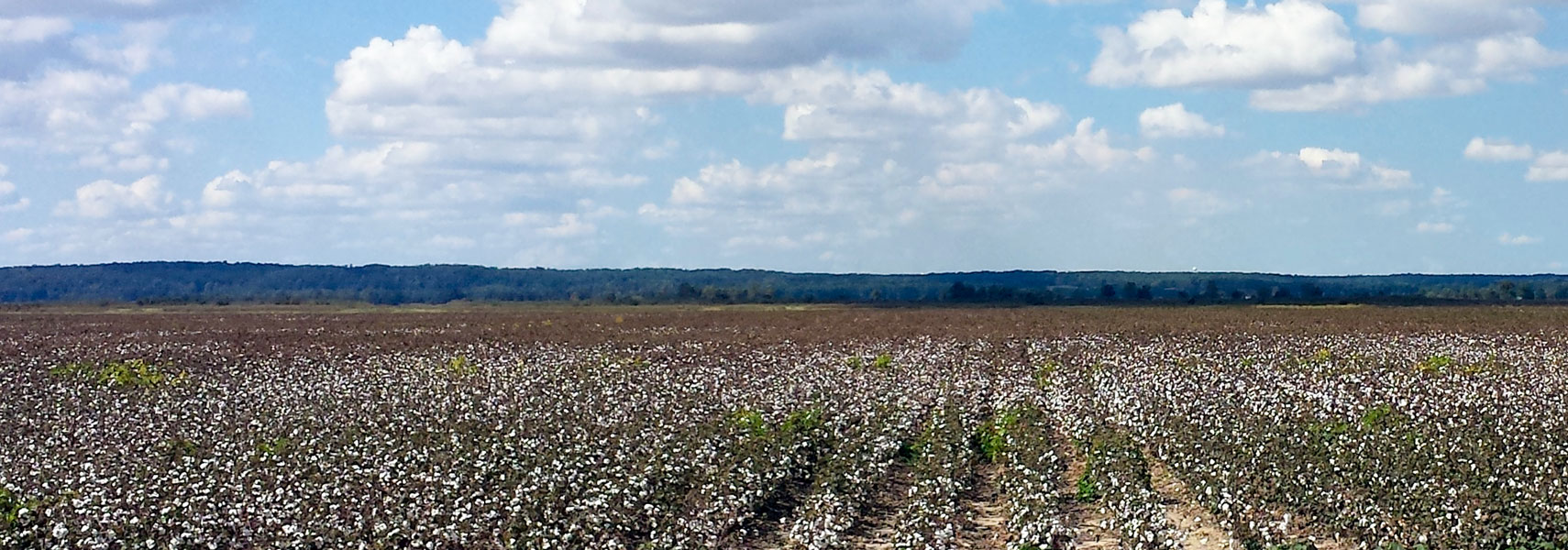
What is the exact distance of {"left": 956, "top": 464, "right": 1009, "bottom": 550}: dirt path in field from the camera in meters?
14.3

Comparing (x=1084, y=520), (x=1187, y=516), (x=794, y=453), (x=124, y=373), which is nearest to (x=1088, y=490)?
(x=1084, y=520)

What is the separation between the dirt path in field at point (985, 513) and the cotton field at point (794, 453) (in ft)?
0.16

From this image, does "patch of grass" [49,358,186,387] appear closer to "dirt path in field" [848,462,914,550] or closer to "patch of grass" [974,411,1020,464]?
"patch of grass" [974,411,1020,464]

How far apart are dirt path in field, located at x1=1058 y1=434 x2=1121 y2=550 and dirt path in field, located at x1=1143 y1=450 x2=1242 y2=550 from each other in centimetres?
61

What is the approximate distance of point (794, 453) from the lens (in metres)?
17.9

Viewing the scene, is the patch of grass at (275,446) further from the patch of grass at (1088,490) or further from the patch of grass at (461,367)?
the patch of grass at (461,367)

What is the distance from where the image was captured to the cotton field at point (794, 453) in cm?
1344

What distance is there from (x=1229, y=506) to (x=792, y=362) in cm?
1920

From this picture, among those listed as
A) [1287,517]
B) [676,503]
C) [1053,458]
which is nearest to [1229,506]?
[1287,517]

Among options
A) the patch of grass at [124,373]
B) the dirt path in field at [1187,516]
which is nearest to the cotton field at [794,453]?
the dirt path in field at [1187,516]

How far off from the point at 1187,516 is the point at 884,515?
2862 millimetres

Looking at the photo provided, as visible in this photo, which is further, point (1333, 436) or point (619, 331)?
point (619, 331)

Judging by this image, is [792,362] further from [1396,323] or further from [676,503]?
[1396,323]

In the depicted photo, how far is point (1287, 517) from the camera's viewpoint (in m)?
14.2
